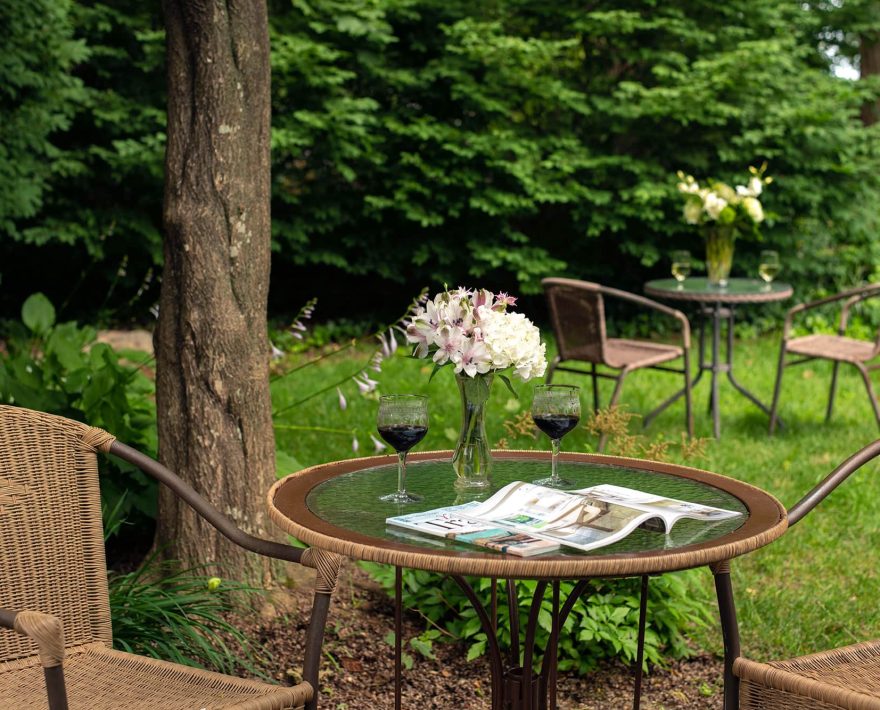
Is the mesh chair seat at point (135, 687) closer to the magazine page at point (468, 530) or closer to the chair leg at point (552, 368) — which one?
the magazine page at point (468, 530)

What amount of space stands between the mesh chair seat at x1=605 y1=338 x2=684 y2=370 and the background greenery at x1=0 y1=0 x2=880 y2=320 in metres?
2.95

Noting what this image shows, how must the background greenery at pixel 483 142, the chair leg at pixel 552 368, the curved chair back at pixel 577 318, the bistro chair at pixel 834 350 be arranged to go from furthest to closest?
the background greenery at pixel 483 142, the chair leg at pixel 552 368, the bistro chair at pixel 834 350, the curved chair back at pixel 577 318

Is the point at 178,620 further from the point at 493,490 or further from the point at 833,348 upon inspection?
the point at 833,348

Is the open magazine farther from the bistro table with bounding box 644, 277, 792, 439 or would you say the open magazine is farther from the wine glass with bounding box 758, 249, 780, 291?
the wine glass with bounding box 758, 249, 780, 291

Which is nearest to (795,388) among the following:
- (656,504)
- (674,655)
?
(674,655)

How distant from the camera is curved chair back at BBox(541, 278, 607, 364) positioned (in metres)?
5.33

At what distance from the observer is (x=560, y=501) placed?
196 cm

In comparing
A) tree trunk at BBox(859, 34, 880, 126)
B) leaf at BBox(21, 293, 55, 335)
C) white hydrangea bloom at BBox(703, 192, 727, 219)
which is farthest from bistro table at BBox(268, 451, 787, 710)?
tree trunk at BBox(859, 34, 880, 126)

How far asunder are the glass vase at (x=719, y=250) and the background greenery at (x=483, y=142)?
2.67 meters

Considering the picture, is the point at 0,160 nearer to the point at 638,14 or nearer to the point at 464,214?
the point at 464,214

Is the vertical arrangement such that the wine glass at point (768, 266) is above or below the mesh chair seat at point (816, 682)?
above

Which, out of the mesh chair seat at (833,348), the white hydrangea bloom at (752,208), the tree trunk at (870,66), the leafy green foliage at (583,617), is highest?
the tree trunk at (870,66)

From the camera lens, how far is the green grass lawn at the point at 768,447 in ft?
11.3

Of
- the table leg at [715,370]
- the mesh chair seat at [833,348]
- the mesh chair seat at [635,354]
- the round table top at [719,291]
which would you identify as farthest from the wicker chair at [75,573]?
the mesh chair seat at [833,348]
